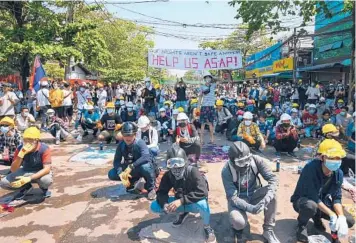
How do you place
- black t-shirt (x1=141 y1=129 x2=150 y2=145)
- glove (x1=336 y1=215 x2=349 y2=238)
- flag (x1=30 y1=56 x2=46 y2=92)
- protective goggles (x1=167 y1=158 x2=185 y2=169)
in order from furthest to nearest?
flag (x1=30 y1=56 x2=46 y2=92) < black t-shirt (x1=141 y1=129 x2=150 y2=145) < protective goggles (x1=167 y1=158 x2=185 y2=169) < glove (x1=336 y1=215 x2=349 y2=238)

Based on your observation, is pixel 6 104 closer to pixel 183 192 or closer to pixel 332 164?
pixel 183 192

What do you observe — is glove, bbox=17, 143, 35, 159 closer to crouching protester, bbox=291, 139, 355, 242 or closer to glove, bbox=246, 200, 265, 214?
glove, bbox=246, 200, 265, 214

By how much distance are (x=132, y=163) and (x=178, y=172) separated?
145 cm

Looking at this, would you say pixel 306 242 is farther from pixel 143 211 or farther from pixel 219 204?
pixel 143 211

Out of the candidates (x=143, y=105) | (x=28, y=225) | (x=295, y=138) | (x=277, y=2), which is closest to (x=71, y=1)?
(x=143, y=105)

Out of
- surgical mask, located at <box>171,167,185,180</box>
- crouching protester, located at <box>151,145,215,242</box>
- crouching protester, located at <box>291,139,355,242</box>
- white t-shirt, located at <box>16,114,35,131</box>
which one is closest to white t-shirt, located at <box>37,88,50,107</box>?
white t-shirt, located at <box>16,114,35,131</box>

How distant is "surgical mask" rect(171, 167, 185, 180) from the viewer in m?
3.96

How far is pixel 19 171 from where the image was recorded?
5.12m

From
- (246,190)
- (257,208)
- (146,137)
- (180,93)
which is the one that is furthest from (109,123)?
(257,208)

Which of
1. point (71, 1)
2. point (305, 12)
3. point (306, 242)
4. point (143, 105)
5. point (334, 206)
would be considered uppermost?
point (71, 1)

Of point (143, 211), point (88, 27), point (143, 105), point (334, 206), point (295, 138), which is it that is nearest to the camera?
point (334, 206)

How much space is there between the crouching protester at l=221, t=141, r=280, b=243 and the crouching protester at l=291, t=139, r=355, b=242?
33 cm

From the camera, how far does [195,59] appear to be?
434 inches

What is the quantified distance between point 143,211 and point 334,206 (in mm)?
2520
